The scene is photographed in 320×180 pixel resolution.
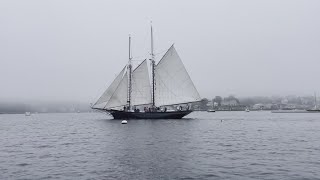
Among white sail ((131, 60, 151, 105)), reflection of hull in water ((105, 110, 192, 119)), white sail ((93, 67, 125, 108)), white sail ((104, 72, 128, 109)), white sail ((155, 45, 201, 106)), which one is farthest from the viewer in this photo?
reflection of hull in water ((105, 110, 192, 119))

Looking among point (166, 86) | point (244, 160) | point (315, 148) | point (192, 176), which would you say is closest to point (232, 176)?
point (192, 176)

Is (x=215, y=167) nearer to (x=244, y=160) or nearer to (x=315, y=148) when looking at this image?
(x=244, y=160)

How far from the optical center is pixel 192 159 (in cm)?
3150

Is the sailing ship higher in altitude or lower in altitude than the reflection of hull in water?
higher

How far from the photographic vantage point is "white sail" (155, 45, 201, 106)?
97.0 meters

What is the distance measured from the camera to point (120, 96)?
102 meters

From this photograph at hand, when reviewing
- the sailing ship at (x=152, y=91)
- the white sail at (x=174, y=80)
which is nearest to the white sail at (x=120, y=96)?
the sailing ship at (x=152, y=91)

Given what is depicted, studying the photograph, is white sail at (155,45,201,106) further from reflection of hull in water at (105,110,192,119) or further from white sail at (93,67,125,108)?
white sail at (93,67,125,108)

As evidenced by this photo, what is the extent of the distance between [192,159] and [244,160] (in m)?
4.18

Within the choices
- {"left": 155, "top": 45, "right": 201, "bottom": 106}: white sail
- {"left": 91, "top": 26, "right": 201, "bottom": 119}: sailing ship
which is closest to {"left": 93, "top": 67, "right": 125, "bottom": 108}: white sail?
{"left": 91, "top": 26, "right": 201, "bottom": 119}: sailing ship

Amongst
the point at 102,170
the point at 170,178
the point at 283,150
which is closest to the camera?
the point at 170,178

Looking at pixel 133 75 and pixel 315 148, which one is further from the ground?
pixel 133 75

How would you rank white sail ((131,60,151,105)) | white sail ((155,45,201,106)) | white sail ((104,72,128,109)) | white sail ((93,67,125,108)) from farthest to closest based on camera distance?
white sail ((131,60,151,105)) → white sail ((93,67,125,108)) → white sail ((104,72,128,109)) → white sail ((155,45,201,106))

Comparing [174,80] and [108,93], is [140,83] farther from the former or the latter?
[174,80]
